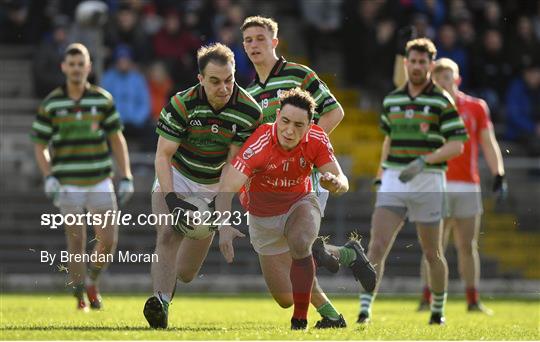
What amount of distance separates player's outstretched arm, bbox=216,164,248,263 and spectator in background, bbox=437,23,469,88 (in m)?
12.0

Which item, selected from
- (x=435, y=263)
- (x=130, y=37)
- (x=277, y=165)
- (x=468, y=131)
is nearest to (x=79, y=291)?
(x=435, y=263)

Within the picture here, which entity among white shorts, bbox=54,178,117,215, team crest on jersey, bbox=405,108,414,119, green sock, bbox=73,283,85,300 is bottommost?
green sock, bbox=73,283,85,300

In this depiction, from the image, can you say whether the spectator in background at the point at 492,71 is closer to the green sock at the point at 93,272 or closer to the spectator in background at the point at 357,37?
the spectator in background at the point at 357,37

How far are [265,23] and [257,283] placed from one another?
7487 millimetres

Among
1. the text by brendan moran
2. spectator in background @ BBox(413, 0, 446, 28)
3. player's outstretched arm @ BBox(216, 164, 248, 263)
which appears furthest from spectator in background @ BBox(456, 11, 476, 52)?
player's outstretched arm @ BBox(216, 164, 248, 263)

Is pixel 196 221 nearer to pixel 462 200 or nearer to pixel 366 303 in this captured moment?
pixel 366 303

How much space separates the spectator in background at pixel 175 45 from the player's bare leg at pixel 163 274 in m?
10.0

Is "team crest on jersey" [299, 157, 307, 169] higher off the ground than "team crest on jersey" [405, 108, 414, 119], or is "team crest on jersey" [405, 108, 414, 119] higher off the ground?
"team crest on jersey" [405, 108, 414, 119]

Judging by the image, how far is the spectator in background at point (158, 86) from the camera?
70.8ft

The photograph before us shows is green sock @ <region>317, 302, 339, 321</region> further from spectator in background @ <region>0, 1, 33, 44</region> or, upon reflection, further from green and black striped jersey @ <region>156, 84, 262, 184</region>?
spectator in background @ <region>0, 1, 33, 44</region>

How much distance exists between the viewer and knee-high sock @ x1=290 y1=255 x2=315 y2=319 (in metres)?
11.1

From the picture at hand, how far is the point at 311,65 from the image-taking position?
2388cm

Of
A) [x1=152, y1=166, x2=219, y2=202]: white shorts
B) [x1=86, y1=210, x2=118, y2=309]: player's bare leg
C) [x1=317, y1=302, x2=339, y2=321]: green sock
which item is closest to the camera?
[x1=317, y1=302, x2=339, y2=321]: green sock

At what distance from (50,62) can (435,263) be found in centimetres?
941
